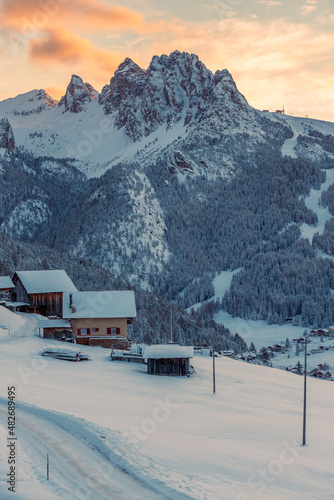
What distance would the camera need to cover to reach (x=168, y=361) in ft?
177

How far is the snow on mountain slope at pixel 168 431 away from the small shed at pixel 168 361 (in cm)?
166

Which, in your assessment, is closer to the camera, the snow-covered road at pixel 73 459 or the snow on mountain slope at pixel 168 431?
the snow-covered road at pixel 73 459

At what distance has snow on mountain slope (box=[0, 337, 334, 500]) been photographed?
75.9 ft

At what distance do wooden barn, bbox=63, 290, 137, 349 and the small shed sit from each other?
43.8ft

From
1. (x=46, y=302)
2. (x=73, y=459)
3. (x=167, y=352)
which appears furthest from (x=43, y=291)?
(x=73, y=459)

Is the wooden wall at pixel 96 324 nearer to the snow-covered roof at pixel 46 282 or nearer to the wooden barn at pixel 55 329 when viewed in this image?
the wooden barn at pixel 55 329

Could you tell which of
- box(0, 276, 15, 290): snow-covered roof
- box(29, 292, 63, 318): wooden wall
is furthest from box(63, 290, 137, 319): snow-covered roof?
box(0, 276, 15, 290): snow-covered roof

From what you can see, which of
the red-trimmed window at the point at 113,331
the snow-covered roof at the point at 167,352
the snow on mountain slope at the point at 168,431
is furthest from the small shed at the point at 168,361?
the red-trimmed window at the point at 113,331

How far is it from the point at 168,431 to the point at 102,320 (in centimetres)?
3578

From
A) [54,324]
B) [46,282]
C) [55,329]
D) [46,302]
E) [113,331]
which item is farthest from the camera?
[46,282]

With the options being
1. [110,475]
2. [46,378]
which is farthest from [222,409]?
[110,475]

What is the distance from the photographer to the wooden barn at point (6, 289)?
84438mm

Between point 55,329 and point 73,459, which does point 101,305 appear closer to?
point 55,329

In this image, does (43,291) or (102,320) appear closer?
(102,320)
